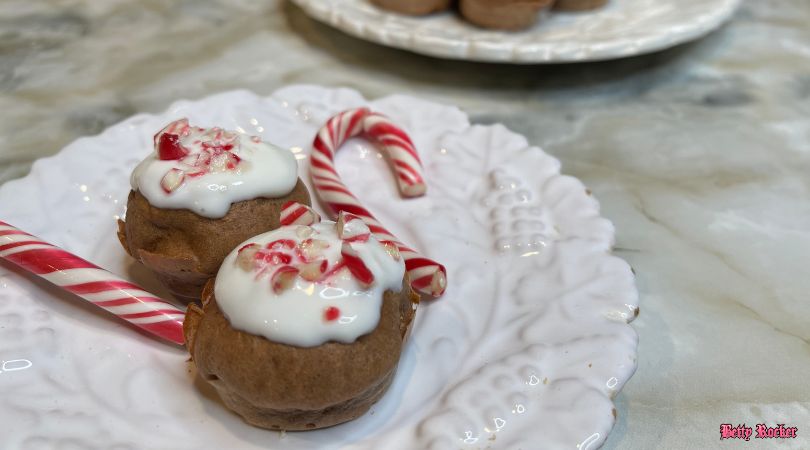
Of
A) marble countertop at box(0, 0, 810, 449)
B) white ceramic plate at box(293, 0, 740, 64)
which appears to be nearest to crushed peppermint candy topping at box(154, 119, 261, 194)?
marble countertop at box(0, 0, 810, 449)

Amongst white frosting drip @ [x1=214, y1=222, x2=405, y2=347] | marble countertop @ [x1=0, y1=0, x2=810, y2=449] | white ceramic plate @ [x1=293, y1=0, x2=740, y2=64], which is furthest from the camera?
white ceramic plate @ [x1=293, y1=0, x2=740, y2=64]

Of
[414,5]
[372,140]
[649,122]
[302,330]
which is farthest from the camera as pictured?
[414,5]

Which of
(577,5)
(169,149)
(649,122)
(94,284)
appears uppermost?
(169,149)

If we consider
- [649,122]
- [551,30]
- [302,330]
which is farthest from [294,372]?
[551,30]

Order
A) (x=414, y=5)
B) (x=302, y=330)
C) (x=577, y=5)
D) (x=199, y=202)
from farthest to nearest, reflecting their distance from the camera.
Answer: (x=577, y=5)
(x=414, y=5)
(x=199, y=202)
(x=302, y=330)

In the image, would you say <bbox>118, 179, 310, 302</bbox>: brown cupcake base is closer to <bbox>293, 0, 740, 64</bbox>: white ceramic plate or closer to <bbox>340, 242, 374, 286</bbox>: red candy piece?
<bbox>340, 242, 374, 286</bbox>: red candy piece

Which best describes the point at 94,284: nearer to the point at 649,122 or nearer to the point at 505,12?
the point at 505,12
